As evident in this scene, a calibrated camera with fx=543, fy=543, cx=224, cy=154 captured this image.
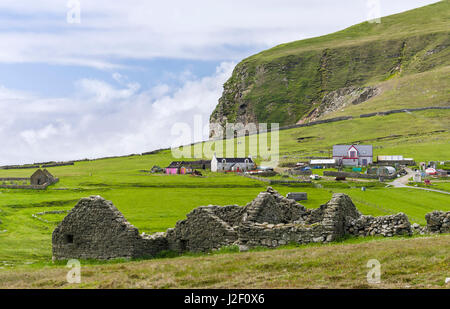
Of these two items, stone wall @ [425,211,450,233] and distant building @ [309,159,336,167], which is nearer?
stone wall @ [425,211,450,233]

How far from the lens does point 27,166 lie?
17000cm

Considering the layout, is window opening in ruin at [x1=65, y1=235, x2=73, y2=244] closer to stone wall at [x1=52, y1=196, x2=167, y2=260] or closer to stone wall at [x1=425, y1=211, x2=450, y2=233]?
stone wall at [x1=52, y1=196, x2=167, y2=260]

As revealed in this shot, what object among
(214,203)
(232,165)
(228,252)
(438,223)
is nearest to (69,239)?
(228,252)

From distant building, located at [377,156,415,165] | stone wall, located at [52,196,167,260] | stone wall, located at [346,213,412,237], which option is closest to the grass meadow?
stone wall, located at [52,196,167,260]

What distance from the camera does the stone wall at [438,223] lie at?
24562 mm

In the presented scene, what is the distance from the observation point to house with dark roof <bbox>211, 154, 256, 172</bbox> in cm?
14212

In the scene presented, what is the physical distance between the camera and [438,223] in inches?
976

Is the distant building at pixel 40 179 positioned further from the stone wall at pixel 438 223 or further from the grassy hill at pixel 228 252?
the stone wall at pixel 438 223

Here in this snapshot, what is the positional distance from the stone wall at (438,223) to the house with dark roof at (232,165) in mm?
115546

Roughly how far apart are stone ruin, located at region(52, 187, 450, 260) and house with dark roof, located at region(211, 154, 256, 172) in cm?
11553

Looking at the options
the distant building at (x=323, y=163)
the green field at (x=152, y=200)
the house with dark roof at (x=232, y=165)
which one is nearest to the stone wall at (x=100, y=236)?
the green field at (x=152, y=200)

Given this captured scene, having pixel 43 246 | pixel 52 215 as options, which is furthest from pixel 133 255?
pixel 52 215

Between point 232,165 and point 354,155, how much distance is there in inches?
1248
